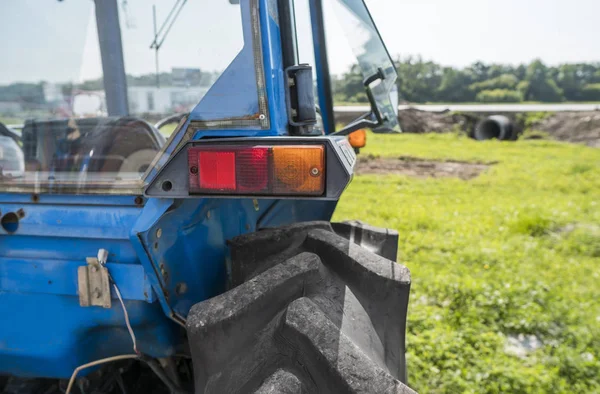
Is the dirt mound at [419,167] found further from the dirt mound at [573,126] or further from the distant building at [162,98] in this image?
the distant building at [162,98]

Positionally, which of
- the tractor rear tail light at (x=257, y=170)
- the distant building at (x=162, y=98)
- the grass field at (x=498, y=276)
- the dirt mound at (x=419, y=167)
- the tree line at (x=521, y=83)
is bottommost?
the grass field at (x=498, y=276)

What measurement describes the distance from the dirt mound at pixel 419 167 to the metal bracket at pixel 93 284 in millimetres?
7712

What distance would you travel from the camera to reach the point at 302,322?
105 centimetres

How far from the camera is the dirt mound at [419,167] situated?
8727 mm

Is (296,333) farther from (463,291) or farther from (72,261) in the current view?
(463,291)

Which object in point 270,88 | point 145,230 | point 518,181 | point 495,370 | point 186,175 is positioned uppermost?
point 270,88

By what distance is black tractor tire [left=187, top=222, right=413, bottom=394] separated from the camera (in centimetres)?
102

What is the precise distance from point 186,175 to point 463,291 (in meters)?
2.68

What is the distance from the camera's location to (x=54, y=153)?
5.38 ft

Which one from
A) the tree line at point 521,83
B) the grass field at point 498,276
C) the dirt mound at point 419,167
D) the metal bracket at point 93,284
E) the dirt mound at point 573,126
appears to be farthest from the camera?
the tree line at point 521,83

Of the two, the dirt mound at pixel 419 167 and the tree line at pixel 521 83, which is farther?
the tree line at pixel 521 83

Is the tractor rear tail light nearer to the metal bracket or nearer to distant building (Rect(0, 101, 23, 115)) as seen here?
the metal bracket

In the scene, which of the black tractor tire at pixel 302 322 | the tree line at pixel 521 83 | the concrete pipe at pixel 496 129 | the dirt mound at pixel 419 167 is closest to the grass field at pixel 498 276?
the dirt mound at pixel 419 167

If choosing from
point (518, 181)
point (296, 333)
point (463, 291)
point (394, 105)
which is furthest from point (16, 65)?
point (518, 181)
